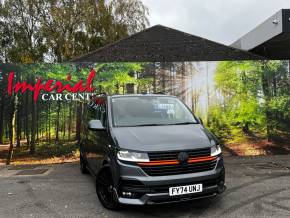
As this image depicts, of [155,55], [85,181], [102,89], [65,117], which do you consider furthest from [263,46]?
[85,181]

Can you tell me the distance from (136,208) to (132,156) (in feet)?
3.65

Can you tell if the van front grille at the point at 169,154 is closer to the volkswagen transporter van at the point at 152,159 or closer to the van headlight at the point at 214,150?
the volkswagen transporter van at the point at 152,159

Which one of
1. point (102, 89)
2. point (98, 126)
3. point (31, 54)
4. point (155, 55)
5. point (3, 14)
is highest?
point (3, 14)

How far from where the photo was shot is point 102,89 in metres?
11.0

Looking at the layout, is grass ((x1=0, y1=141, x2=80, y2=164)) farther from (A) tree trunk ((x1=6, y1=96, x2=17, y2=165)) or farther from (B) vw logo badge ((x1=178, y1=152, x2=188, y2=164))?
(B) vw logo badge ((x1=178, y1=152, x2=188, y2=164))

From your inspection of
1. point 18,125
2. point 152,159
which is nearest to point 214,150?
point 152,159

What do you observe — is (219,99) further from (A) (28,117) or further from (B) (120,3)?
(B) (120,3)

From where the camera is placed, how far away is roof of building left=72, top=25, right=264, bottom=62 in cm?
1711

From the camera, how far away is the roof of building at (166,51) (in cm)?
1711

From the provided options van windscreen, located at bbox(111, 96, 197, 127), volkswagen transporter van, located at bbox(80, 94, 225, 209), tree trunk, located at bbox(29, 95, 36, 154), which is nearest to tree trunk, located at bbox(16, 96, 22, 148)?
tree trunk, located at bbox(29, 95, 36, 154)

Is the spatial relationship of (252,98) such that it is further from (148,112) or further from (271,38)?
(148,112)

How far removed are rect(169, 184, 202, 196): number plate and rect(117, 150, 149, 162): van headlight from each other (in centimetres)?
56

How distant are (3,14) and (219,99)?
95.5ft

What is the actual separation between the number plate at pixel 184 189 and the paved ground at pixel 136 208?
51 cm
